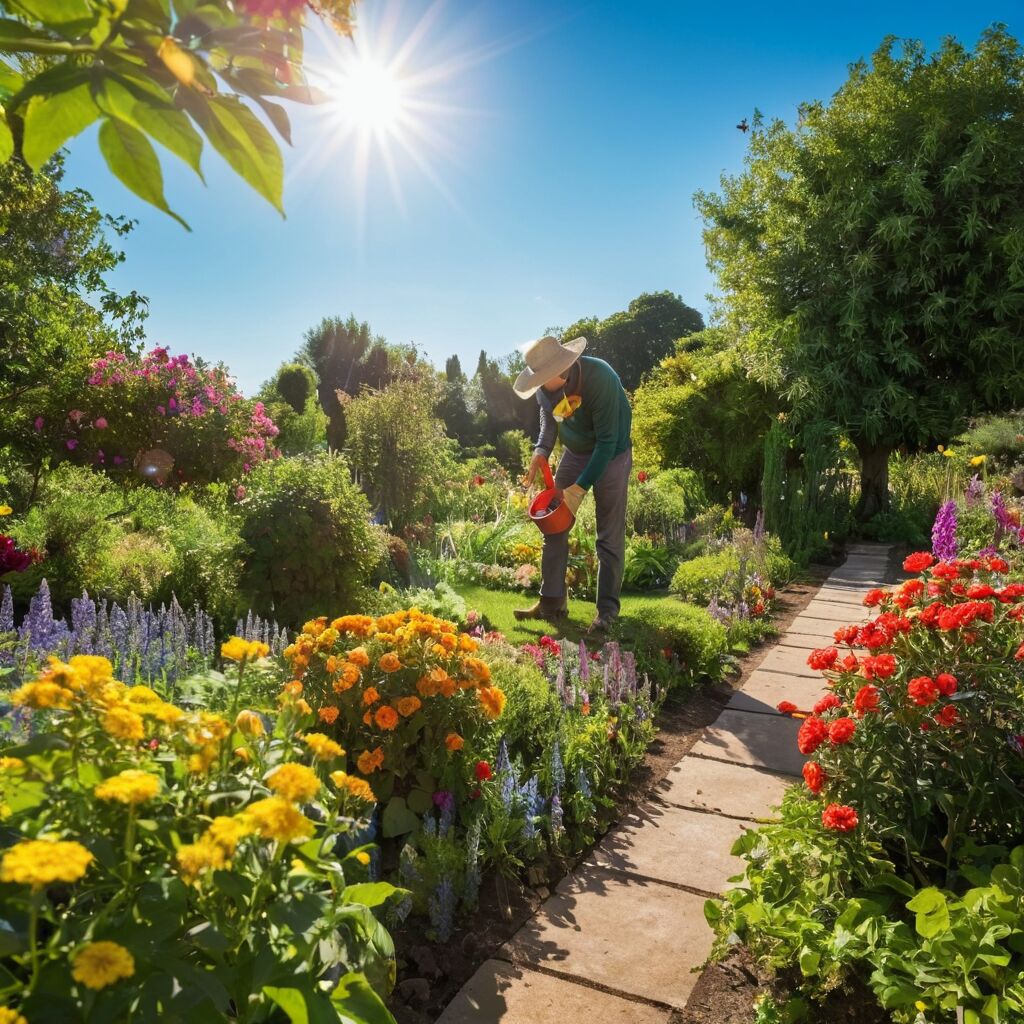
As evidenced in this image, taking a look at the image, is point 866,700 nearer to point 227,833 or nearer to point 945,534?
point 227,833

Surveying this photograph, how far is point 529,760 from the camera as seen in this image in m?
3.29

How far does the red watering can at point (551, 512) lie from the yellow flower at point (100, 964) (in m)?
4.33

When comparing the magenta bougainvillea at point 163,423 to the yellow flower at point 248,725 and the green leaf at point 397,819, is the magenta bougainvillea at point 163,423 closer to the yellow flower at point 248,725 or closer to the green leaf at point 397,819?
the green leaf at point 397,819

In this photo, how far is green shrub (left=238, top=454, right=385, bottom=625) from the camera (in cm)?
471

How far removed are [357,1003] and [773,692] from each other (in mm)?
3760

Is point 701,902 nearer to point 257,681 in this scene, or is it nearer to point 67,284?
point 257,681

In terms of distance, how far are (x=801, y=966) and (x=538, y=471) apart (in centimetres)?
404

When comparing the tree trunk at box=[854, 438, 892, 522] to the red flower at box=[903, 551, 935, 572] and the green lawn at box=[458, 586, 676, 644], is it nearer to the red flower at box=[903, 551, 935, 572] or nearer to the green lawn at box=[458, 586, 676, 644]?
the green lawn at box=[458, 586, 676, 644]

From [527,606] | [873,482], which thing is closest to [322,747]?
[527,606]

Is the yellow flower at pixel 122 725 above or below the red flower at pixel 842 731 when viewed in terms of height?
above

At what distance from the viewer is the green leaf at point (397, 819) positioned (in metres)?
2.59

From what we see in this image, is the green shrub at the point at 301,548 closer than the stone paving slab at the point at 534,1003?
No

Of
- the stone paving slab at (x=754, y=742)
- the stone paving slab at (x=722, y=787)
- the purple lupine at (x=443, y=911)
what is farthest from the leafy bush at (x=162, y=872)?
the stone paving slab at (x=754, y=742)

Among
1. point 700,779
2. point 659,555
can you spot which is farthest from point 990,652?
point 659,555
